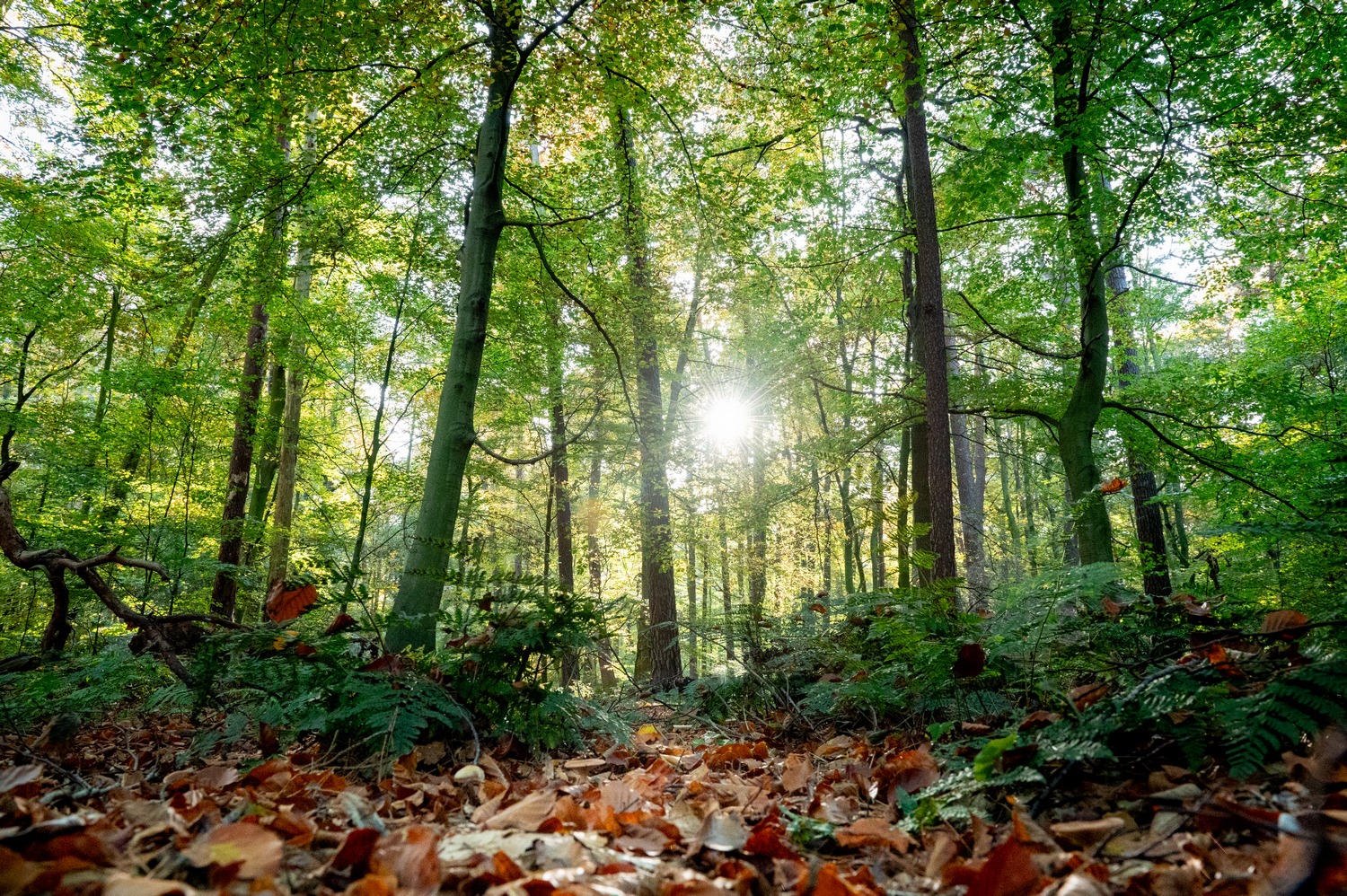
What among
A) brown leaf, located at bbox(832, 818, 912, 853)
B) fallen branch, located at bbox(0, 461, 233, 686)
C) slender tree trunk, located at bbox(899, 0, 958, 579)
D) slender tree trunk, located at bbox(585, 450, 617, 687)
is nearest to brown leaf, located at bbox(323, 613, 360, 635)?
fallen branch, located at bbox(0, 461, 233, 686)

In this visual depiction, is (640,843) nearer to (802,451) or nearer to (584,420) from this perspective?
(802,451)

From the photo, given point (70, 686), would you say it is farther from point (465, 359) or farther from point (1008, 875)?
point (1008, 875)

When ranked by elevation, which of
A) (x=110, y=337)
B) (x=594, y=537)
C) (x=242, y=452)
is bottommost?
(x=594, y=537)

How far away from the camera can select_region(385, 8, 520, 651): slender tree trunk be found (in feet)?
12.6

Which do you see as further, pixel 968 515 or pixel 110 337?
pixel 968 515

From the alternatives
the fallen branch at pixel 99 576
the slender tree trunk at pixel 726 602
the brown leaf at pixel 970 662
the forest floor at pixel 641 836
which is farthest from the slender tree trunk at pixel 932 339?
the fallen branch at pixel 99 576

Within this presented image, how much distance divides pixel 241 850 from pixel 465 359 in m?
3.73

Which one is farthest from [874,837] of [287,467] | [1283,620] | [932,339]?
[287,467]

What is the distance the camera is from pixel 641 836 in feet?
4.99

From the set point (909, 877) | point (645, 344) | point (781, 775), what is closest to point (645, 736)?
point (781, 775)

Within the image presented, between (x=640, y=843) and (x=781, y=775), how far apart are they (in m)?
1.00

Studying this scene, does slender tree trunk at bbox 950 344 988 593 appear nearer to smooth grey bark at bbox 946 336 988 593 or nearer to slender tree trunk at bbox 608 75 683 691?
smooth grey bark at bbox 946 336 988 593

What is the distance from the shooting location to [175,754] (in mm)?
2494

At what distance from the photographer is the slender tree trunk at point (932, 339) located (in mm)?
6203
